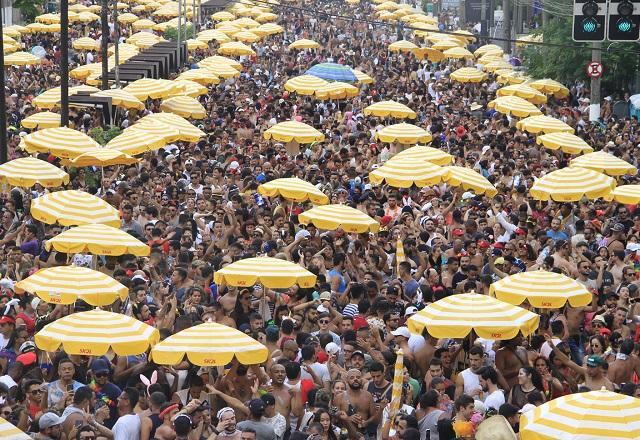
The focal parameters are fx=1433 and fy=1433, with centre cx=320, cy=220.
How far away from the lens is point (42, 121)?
27.1 m

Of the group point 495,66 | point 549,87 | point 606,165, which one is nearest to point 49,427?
point 606,165

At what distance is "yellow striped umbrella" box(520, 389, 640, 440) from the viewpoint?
984 cm

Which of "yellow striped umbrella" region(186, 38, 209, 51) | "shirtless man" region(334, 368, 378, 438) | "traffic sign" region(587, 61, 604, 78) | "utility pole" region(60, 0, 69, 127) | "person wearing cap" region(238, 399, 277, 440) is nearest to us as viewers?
"person wearing cap" region(238, 399, 277, 440)

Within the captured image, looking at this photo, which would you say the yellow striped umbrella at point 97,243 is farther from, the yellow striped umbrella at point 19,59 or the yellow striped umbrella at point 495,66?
the yellow striped umbrella at point 495,66

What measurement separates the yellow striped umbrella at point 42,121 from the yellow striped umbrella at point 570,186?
35.7ft

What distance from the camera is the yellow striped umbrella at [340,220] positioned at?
1716cm

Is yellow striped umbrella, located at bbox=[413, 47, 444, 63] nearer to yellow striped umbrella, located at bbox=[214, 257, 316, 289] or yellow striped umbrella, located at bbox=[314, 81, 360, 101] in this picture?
yellow striped umbrella, located at bbox=[314, 81, 360, 101]

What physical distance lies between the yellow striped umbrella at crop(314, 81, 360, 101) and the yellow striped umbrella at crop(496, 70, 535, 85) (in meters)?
5.44

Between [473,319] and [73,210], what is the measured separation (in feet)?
20.3

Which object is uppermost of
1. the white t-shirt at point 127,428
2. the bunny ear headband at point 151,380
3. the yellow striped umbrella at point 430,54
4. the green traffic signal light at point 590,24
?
the green traffic signal light at point 590,24

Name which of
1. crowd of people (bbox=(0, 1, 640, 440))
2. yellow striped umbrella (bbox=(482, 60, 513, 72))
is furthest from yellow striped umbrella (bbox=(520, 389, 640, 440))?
yellow striped umbrella (bbox=(482, 60, 513, 72))

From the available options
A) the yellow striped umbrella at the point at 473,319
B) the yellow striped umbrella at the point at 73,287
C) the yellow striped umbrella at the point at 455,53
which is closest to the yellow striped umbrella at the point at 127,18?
the yellow striped umbrella at the point at 455,53

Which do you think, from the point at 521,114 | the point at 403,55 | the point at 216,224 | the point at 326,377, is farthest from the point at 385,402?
the point at 403,55

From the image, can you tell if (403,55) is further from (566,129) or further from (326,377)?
(326,377)
